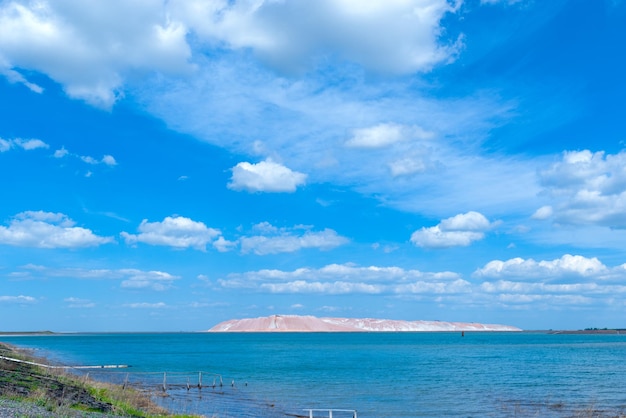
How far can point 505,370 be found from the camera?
243 feet

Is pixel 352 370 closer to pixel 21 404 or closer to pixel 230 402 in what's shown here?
pixel 230 402

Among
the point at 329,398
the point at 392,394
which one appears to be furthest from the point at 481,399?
the point at 329,398

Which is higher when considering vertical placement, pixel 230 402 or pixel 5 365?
A: pixel 5 365

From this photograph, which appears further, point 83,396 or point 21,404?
point 83,396

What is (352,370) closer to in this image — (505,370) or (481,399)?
(505,370)

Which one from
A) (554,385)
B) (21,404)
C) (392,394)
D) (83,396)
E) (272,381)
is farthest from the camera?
(272,381)

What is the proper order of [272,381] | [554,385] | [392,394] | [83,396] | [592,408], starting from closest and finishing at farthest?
1. [83,396]
2. [592,408]
3. [392,394]
4. [554,385]
5. [272,381]

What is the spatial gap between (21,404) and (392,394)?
101 feet

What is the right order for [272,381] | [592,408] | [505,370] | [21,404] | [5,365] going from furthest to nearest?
[505,370], [272,381], [5,365], [592,408], [21,404]

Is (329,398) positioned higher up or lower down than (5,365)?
lower down

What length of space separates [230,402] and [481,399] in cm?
1901

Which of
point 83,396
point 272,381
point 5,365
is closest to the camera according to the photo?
point 83,396

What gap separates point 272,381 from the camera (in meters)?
60.5

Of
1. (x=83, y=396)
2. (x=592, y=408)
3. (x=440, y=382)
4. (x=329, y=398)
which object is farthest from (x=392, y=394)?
(x=83, y=396)
